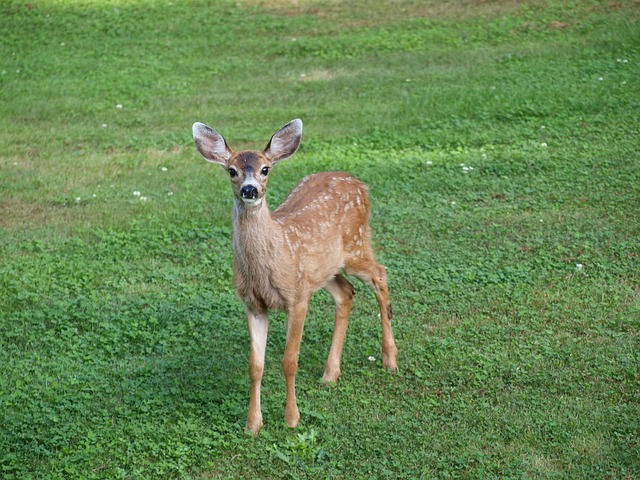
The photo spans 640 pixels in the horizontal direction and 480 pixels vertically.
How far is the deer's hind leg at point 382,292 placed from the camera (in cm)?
710

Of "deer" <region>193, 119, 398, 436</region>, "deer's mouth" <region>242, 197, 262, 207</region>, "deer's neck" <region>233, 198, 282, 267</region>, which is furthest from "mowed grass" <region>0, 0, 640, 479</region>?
"deer's mouth" <region>242, 197, 262, 207</region>

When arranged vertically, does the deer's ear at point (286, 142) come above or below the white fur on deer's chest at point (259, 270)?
above

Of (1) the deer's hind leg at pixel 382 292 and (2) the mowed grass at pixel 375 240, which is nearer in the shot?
(2) the mowed grass at pixel 375 240

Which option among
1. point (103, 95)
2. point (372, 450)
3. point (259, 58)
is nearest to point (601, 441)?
point (372, 450)

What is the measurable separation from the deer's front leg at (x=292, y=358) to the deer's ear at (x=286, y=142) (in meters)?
0.99

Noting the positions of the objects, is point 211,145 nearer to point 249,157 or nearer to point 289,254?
point 249,157

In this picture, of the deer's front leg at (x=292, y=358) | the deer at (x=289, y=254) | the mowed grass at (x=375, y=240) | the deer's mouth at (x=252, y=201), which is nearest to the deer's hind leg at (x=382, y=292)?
the deer at (x=289, y=254)

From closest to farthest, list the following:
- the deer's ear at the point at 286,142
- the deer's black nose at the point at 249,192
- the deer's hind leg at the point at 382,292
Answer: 1. the deer's black nose at the point at 249,192
2. the deer's ear at the point at 286,142
3. the deer's hind leg at the point at 382,292

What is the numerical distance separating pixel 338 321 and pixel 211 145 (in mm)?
1591

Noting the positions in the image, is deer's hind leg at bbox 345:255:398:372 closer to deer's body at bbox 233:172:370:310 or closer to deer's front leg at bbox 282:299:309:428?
deer's body at bbox 233:172:370:310

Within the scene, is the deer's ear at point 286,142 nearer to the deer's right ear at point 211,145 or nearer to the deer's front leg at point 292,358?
the deer's right ear at point 211,145

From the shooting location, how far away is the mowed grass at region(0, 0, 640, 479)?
240 inches

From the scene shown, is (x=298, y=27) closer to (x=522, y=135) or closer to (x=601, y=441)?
(x=522, y=135)

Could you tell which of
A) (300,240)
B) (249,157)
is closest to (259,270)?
(300,240)
